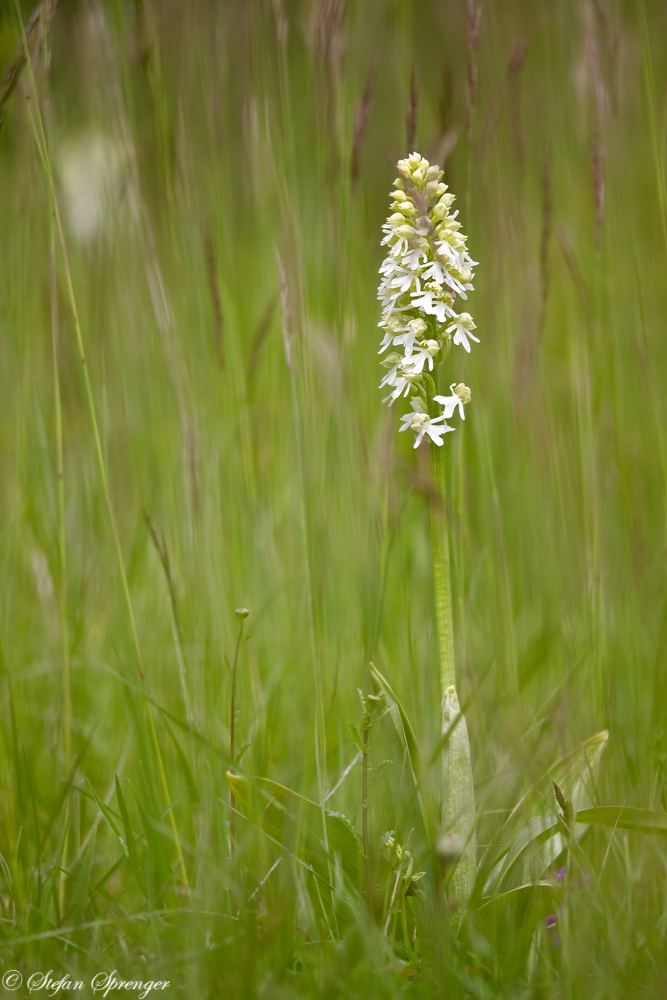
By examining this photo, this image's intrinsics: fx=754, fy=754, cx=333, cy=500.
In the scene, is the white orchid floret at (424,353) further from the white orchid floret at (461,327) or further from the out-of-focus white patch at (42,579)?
the out-of-focus white patch at (42,579)

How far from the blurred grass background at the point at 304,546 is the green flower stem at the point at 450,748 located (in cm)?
10

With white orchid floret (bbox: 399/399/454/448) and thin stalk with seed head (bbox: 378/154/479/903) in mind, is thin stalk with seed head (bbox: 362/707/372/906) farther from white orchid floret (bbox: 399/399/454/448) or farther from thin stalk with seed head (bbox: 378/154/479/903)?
white orchid floret (bbox: 399/399/454/448)

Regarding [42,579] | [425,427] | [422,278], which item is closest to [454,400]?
[425,427]

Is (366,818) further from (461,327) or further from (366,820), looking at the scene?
(461,327)

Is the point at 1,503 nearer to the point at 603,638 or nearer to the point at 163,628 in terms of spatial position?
the point at 163,628

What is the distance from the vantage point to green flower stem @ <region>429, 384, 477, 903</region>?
4.73 feet

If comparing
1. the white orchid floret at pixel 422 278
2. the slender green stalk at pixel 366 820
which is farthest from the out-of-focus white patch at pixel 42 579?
the white orchid floret at pixel 422 278

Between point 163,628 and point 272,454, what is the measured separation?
969mm

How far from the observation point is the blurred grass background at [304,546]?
1.47 meters

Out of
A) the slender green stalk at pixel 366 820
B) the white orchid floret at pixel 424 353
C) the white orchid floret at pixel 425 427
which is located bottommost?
the slender green stalk at pixel 366 820

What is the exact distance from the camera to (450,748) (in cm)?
145

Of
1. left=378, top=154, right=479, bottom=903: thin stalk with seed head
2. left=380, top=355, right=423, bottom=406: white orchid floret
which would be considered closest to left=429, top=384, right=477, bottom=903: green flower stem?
left=378, top=154, right=479, bottom=903: thin stalk with seed head

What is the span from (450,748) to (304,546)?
733 millimetres

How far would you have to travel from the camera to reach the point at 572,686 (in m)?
2.07
